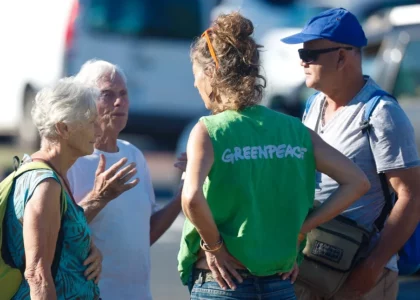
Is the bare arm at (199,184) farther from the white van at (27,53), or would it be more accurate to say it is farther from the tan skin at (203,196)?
the white van at (27,53)

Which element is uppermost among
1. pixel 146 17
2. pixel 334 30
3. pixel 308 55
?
pixel 334 30

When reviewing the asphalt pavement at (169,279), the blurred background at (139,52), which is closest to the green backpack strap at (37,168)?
the asphalt pavement at (169,279)

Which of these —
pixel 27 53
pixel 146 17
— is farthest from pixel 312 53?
pixel 27 53

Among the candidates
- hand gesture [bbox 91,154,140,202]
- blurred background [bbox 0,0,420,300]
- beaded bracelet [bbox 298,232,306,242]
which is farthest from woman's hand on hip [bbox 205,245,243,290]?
blurred background [bbox 0,0,420,300]

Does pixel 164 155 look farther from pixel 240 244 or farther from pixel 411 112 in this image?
pixel 240 244

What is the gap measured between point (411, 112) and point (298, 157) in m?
5.85

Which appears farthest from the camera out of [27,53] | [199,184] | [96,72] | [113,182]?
[27,53]

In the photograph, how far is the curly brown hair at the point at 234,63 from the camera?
3826 mm

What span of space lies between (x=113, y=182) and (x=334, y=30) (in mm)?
1068

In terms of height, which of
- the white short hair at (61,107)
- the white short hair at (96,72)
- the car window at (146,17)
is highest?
the white short hair at (61,107)

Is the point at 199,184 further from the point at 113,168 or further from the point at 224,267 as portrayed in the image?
the point at 113,168

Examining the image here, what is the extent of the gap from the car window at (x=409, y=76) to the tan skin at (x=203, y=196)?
231 inches

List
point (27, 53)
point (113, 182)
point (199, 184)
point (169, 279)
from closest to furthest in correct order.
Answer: point (199, 184)
point (113, 182)
point (169, 279)
point (27, 53)

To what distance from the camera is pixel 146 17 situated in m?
15.1
